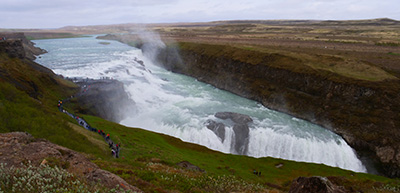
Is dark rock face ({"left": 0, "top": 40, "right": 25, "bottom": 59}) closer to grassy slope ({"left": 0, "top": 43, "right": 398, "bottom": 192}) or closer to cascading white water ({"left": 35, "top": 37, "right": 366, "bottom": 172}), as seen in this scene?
grassy slope ({"left": 0, "top": 43, "right": 398, "bottom": 192})

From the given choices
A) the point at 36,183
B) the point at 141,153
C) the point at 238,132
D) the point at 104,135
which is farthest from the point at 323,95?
the point at 36,183

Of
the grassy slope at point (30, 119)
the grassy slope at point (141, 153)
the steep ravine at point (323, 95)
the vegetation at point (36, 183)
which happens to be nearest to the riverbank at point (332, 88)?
the steep ravine at point (323, 95)

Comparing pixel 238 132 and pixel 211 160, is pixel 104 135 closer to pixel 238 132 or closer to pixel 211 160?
pixel 211 160

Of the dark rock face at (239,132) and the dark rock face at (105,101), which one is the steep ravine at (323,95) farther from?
the dark rock face at (105,101)

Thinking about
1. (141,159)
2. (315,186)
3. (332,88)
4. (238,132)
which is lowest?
(238,132)

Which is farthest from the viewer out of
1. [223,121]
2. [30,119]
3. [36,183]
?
[223,121]

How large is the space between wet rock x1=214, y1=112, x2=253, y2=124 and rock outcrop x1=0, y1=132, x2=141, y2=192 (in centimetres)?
3143

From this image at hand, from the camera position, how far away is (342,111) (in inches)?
1720

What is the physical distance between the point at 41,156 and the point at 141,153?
16.5m

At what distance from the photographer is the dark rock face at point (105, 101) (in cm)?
4372

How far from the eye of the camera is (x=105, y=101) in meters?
46.4

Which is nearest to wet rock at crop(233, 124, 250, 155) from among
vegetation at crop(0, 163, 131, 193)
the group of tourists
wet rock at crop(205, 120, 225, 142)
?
wet rock at crop(205, 120, 225, 142)

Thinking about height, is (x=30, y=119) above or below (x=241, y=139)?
above

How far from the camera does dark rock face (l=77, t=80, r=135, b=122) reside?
143ft
